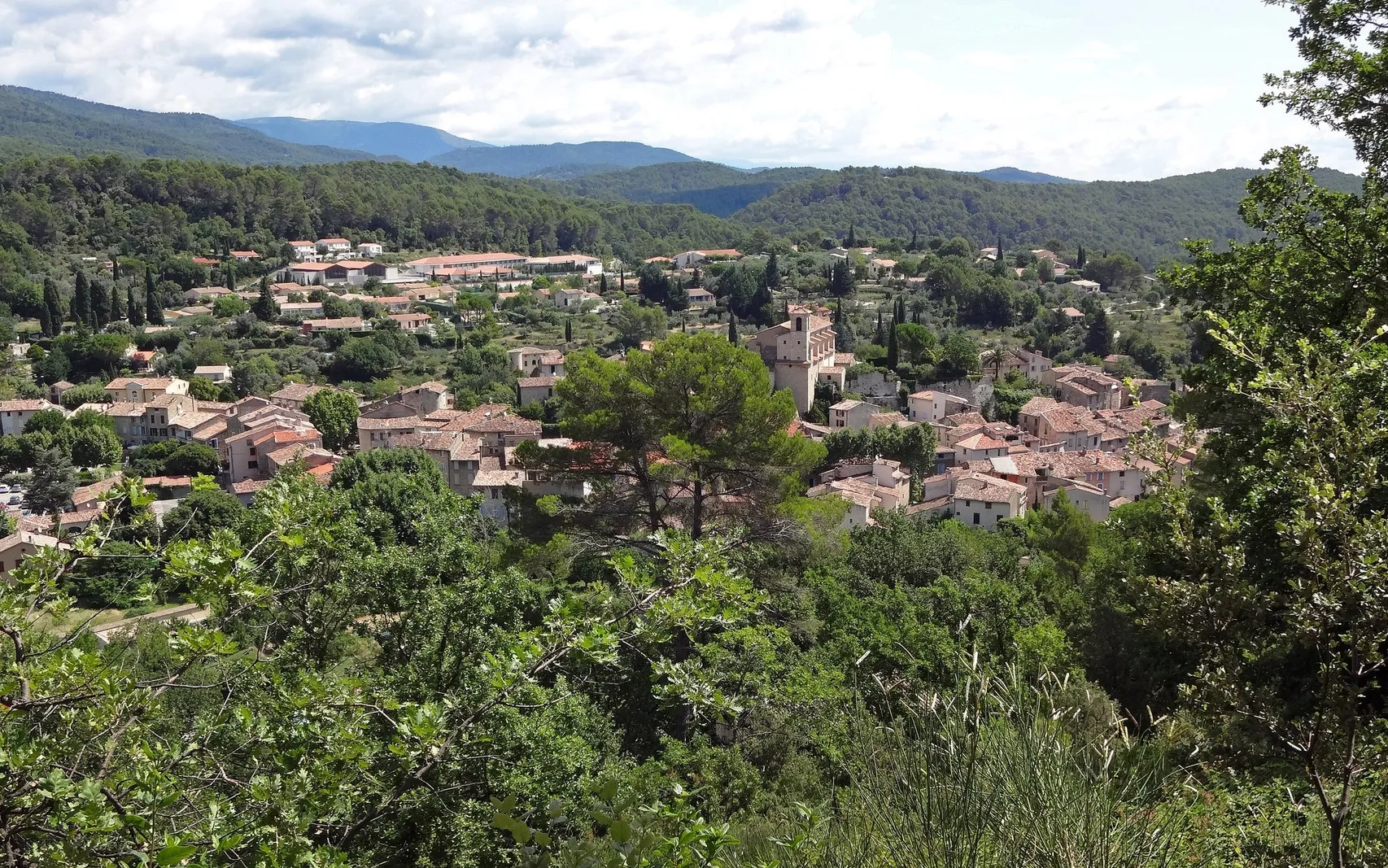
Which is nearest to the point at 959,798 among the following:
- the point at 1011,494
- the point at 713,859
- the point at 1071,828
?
the point at 1071,828

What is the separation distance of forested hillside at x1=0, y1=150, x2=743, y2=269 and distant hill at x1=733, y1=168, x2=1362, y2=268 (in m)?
25.4

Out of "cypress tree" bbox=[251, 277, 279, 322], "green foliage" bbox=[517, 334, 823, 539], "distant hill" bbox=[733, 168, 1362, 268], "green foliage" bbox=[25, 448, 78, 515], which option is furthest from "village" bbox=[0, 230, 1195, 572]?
"distant hill" bbox=[733, 168, 1362, 268]

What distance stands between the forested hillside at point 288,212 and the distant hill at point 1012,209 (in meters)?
25.4

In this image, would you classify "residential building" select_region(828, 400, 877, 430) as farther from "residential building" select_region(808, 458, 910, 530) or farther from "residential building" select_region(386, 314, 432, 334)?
"residential building" select_region(386, 314, 432, 334)

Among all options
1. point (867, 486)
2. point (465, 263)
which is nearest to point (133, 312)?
point (465, 263)

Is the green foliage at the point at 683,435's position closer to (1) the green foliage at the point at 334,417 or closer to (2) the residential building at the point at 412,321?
(1) the green foliage at the point at 334,417

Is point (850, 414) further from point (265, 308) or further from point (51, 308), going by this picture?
point (51, 308)

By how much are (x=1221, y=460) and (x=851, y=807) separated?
6255 mm

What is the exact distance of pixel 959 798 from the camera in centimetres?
301

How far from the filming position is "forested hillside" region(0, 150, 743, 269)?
3147 inches

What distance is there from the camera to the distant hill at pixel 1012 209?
13412 centimetres

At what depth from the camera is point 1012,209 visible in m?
146

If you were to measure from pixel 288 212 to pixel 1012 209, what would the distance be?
98022mm

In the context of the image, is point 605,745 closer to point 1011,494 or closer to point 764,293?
point 1011,494
